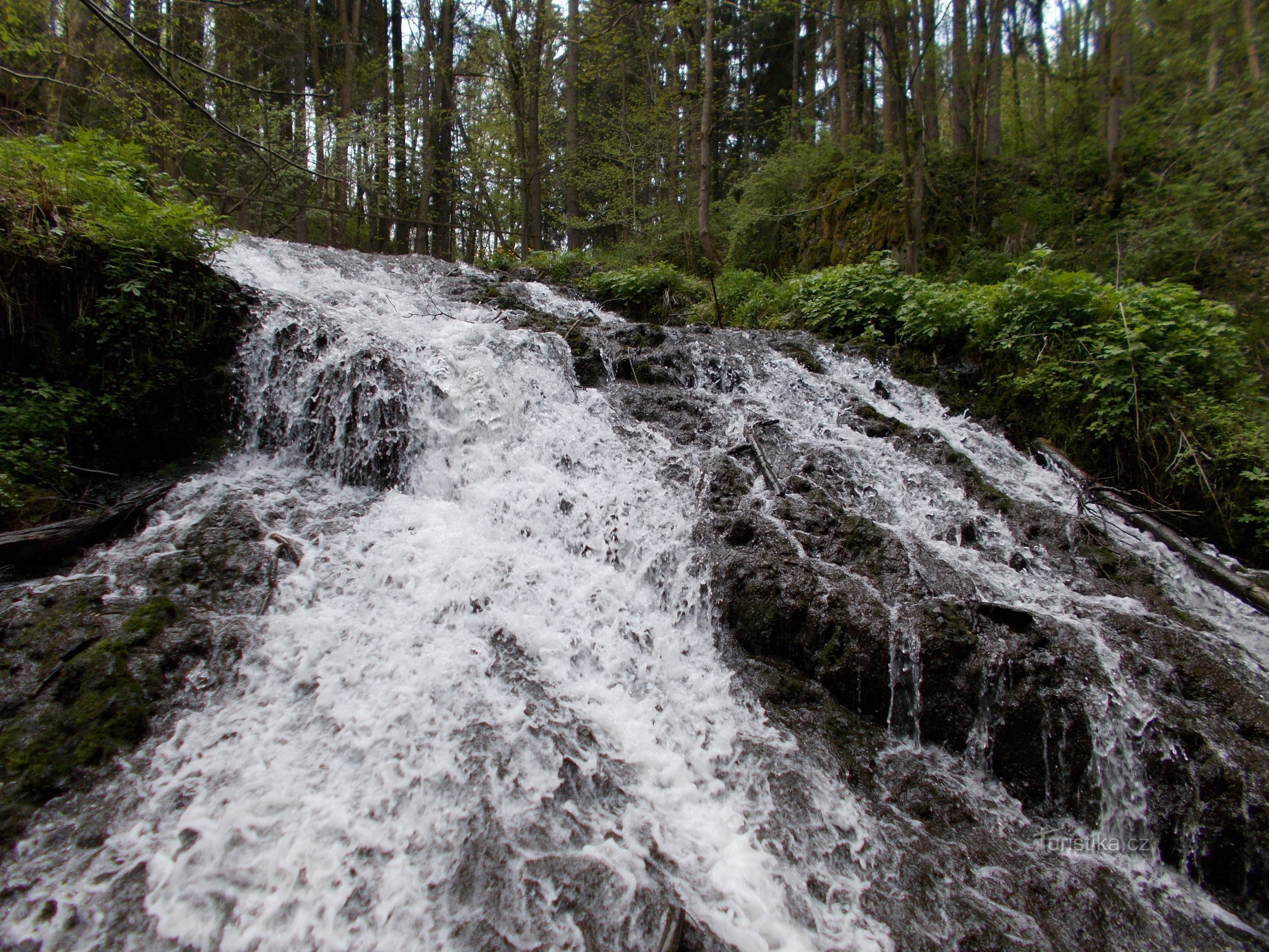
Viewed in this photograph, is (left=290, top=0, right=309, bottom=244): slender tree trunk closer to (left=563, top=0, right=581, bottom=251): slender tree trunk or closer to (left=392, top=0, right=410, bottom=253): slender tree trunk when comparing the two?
(left=392, top=0, right=410, bottom=253): slender tree trunk

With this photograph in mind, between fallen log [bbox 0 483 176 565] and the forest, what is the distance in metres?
1.26

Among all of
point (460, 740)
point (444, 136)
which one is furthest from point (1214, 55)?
point (444, 136)

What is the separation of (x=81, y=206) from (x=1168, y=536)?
1027 cm

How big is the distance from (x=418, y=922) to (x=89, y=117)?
15854 mm

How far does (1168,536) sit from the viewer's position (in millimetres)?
5020

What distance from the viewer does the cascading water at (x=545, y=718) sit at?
8.79 feet

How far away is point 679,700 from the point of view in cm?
406

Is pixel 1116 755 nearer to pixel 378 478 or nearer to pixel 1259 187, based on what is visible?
pixel 378 478

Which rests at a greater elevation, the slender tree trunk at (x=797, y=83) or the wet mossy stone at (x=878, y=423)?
the slender tree trunk at (x=797, y=83)

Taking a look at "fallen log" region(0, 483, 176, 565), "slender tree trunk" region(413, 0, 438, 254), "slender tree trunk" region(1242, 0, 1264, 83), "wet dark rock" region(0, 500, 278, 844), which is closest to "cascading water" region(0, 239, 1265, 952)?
"wet dark rock" region(0, 500, 278, 844)

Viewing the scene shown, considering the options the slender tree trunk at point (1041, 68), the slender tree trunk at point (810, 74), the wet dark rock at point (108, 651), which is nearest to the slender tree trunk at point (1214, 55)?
the slender tree trunk at point (1041, 68)

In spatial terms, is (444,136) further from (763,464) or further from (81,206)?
(763,464)

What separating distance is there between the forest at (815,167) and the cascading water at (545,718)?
58.3 inches

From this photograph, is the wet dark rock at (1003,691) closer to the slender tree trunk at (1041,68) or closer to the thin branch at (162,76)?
the thin branch at (162,76)
